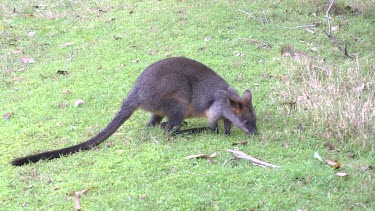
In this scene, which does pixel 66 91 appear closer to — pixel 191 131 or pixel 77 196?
pixel 191 131

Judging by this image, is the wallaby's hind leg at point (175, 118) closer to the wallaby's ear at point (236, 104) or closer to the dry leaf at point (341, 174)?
the wallaby's ear at point (236, 104)

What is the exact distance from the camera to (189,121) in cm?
647

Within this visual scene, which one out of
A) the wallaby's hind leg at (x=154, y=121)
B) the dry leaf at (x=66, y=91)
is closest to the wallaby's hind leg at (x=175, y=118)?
the wallaby's hind leg at (x=154, y=121)

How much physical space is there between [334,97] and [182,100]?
5.39ft

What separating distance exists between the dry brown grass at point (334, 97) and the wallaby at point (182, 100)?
25.2 inches

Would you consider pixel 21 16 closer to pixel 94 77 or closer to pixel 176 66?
pixel 94 77

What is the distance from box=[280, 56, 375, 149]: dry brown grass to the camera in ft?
17.2

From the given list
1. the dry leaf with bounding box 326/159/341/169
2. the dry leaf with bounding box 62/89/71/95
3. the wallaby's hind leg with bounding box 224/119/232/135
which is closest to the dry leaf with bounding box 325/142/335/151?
the dry leaf with bounding box 326/159/341/169

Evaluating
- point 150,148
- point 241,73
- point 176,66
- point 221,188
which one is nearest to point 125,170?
point 150,148

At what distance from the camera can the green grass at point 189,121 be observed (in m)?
4.43

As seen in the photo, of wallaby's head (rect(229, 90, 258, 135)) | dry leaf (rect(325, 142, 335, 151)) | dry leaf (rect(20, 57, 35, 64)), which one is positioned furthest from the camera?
dry leaf (rect(20, 57, 35, 64))

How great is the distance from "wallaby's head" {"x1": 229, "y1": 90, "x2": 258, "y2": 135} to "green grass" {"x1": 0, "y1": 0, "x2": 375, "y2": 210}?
13 centimetres

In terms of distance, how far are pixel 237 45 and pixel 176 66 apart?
8.55 ft

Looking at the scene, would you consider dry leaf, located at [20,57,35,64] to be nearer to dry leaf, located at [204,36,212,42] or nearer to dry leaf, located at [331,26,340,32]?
dry leaf, located at [204,36,212,42]
